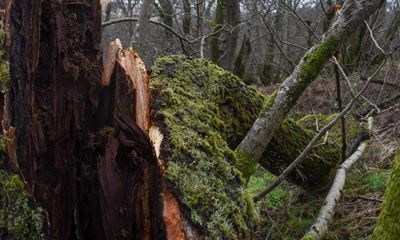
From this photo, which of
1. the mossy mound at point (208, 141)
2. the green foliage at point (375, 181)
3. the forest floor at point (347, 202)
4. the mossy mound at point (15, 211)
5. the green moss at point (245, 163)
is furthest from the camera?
the green foliage at point (375, 181)

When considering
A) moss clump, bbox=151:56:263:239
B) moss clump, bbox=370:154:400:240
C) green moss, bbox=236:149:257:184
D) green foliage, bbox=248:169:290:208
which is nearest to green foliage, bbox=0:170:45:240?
moss clump, bbox=151:56:263:239

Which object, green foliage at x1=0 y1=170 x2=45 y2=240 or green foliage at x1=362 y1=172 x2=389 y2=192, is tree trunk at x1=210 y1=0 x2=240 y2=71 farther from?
green foliage at x1=0 y1=170 x2=45 y2=240

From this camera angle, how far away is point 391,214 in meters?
1.99

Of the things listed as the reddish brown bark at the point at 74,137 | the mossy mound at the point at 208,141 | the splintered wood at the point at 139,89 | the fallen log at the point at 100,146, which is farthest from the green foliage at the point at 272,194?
the reddish brown bark at the point at 74,137

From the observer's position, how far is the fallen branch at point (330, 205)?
10.8ft

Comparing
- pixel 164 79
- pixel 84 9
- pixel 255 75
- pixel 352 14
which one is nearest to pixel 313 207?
pixel 352 14

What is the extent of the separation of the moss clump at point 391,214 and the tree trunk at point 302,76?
56.8 inches

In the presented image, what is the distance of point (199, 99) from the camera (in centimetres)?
309

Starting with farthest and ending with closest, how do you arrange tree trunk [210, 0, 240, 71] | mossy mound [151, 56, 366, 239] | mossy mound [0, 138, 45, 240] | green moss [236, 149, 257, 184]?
tree trunk [210, 0, 240, 71]
green moss [236, 149, 257, 184]
mossy mound [151, 56, 366, 239]
mossy mound [0, 138, 45, 240]

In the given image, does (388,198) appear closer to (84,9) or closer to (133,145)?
(133,145)

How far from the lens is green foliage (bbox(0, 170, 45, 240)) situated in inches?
74.0

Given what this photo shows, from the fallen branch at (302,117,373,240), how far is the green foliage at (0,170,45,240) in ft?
6.01

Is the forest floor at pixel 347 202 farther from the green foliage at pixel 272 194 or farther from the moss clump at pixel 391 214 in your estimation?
the moss clump at pixel 391 214

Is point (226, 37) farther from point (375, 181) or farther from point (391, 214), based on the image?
point (391, 214)
